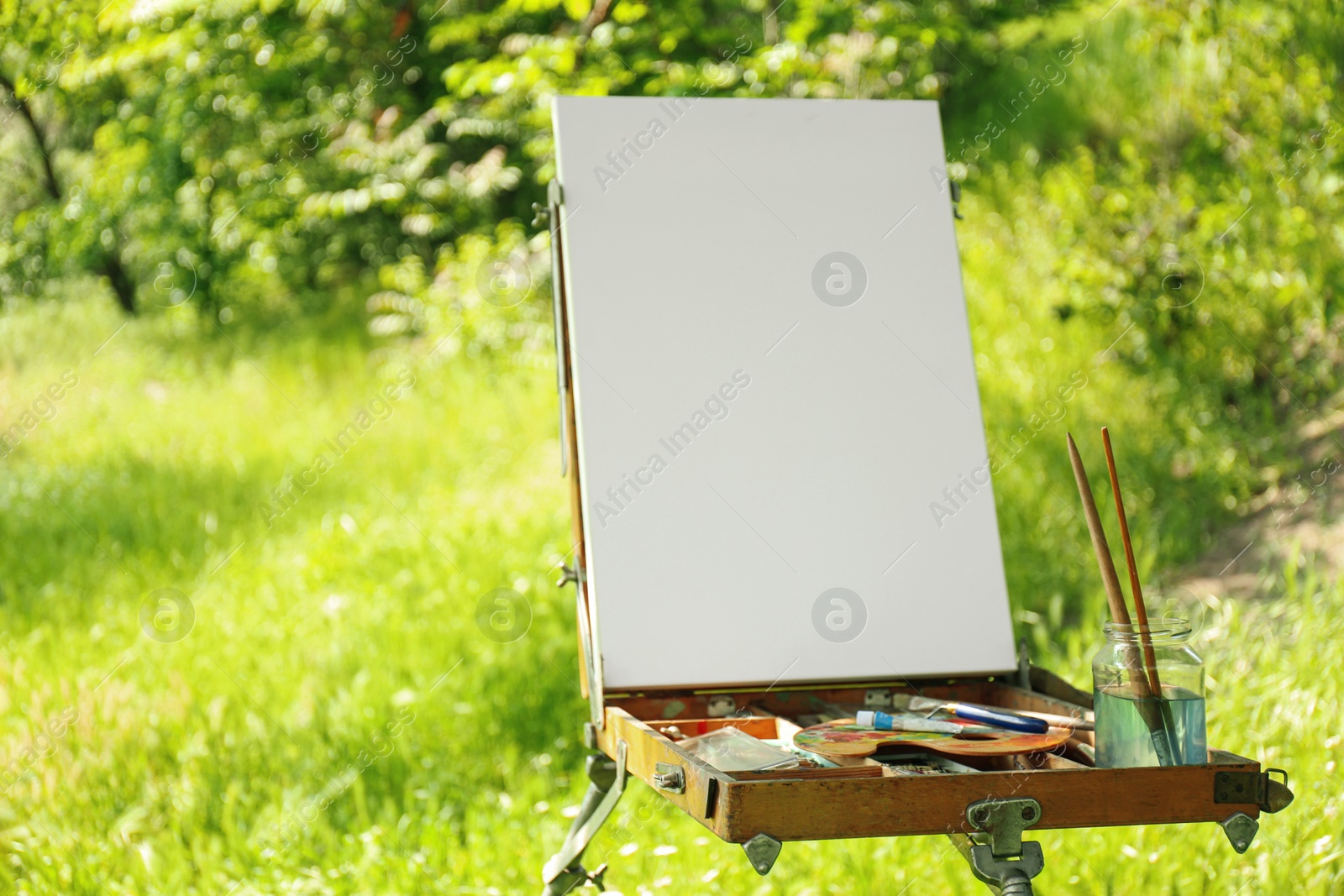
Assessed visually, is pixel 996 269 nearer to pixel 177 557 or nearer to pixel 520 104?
pixel 520 104

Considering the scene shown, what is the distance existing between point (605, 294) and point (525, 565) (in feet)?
7.73

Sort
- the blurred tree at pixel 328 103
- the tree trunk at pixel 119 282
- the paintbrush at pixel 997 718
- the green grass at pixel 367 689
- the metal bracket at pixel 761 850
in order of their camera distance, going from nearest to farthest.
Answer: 1. the metal bracket at pixel 761 850
2. the paintbrush at pixel 997 718
3. the green grass at pixel 367 689
4. the blurred tree at pixel 328 103
5. the tree trunk at pixel 119 282

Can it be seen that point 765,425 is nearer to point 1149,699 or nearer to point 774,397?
point 774,397

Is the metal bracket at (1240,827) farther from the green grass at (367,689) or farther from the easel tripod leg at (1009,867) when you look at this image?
the green grass at (367,689)

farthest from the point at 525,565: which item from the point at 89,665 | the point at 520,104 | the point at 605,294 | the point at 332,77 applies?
the point at 332,77

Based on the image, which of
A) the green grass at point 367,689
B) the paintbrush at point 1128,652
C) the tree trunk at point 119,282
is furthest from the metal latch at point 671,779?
the tree trunk at point 119,282

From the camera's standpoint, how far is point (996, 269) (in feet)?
18.2

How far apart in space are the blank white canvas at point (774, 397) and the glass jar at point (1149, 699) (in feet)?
1.68

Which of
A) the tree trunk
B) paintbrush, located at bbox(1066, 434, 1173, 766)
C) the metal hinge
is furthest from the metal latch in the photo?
the tree trunk

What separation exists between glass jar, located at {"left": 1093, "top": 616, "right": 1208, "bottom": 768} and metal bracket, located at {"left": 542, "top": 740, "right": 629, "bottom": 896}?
83cm

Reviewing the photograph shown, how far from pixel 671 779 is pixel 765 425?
30.8 inches

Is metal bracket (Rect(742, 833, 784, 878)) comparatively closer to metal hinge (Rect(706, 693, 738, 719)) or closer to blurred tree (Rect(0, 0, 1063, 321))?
metal hinge (Rect(706, 693, 738, 719))

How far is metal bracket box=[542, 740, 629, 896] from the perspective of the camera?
1926 mm

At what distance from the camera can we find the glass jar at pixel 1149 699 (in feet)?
4.77
